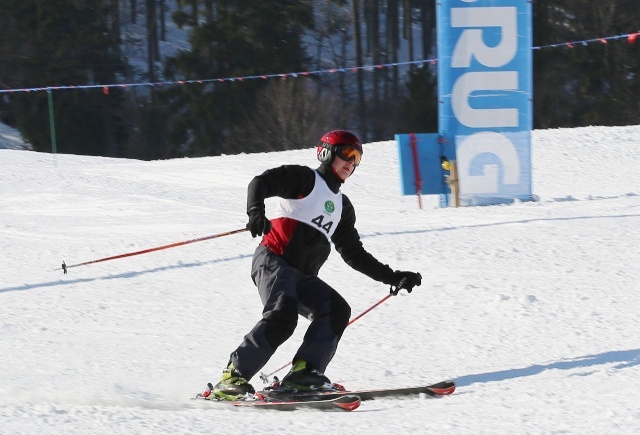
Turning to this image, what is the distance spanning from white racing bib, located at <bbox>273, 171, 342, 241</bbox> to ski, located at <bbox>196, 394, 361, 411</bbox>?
800 mm

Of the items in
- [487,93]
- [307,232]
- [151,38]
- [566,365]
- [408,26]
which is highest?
[408,26]

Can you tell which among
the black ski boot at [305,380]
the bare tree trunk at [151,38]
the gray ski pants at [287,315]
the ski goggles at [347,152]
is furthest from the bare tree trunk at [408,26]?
the black ski boot at [305,380]

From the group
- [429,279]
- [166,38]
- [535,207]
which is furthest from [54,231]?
[166,38]

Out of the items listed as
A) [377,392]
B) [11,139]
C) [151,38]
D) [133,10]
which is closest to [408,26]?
[151,38]

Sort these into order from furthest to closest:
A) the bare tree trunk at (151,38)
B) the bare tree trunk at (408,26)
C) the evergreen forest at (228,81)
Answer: the bare tree trunk at (408,26), the bare tree trunk at (151,38), the evergreen forest at (228,81)

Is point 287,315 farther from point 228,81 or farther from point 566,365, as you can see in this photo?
point 228,81

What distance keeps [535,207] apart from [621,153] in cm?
506

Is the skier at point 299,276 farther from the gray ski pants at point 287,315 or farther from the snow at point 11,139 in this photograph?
the snow at point 11,139

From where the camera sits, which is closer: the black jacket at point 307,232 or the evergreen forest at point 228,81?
the black jacket at point 307,232

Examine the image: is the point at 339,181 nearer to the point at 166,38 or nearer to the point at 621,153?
the point at 621,153

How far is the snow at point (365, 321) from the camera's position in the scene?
432 centimetres

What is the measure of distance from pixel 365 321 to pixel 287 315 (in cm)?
177

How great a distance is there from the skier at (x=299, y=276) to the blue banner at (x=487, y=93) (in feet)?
20.6

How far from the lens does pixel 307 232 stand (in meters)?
4.89
